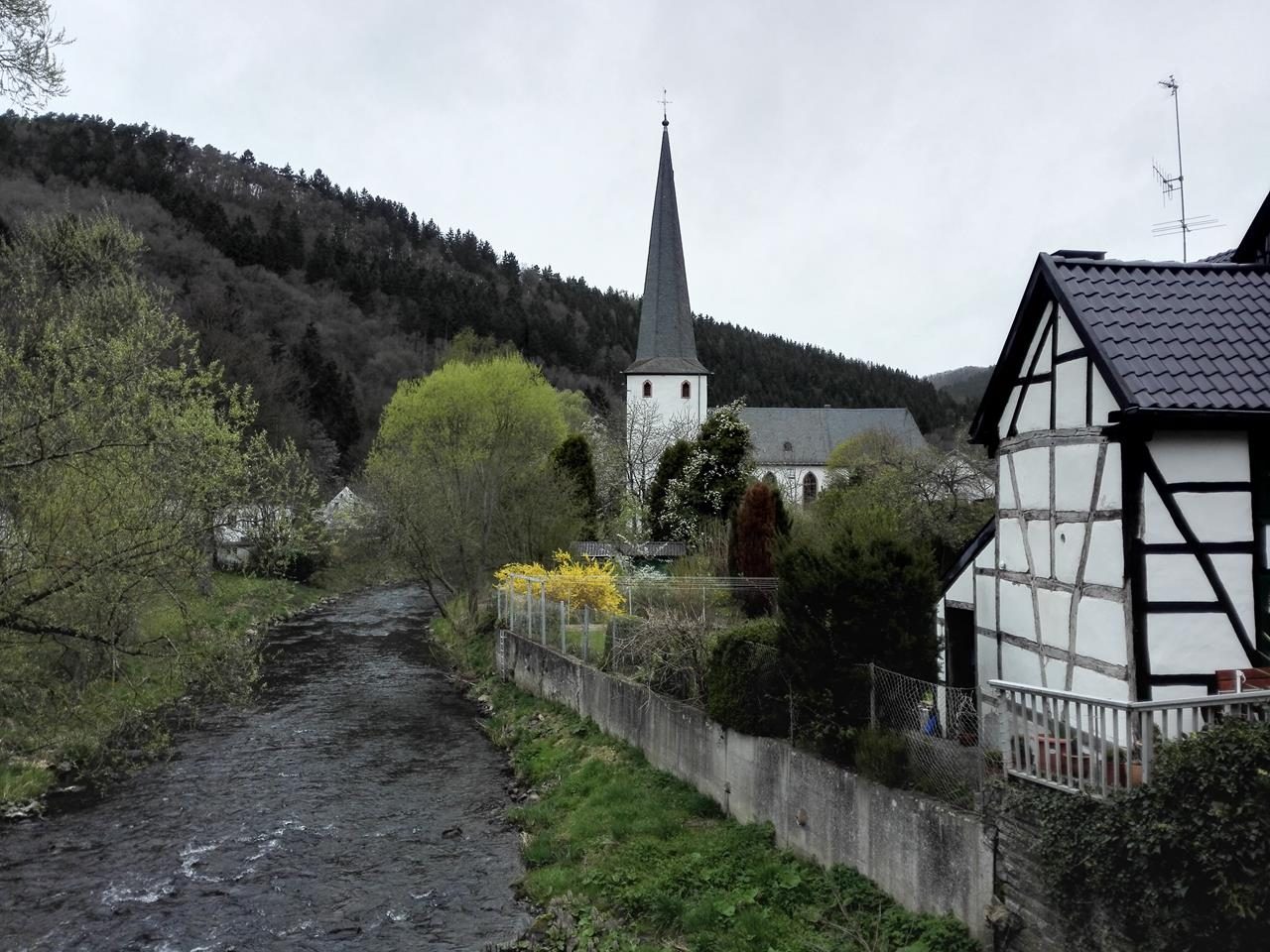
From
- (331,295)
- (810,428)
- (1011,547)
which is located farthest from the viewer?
(331,295)

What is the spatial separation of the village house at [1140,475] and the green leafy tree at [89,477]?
798 centimetres

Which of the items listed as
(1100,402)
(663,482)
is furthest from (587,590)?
(663,482)

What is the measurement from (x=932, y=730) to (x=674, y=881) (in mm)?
3326

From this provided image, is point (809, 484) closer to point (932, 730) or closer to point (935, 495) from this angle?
point (935, 495)

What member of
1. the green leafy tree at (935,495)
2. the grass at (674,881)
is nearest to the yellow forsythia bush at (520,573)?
the green leafy tree at (935,495)

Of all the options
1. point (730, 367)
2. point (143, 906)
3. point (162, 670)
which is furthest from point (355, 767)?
point (730, 367)

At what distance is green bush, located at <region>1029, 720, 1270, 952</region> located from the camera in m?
6.02

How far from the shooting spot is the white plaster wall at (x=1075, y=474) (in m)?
9.90

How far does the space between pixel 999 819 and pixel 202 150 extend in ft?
435

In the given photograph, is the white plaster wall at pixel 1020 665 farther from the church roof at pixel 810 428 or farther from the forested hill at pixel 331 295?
the church roof at pixel 810 428

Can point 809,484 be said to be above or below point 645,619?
above

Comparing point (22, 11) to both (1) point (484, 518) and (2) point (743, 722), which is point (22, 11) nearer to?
(2) point (743, 722)

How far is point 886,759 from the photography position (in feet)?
30.3

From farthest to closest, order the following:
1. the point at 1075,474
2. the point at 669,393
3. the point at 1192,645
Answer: the point at 669,393 < the point at 1075,474 < the point at 1192,645
